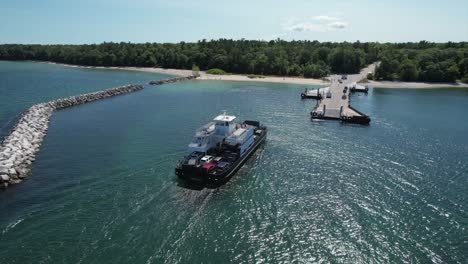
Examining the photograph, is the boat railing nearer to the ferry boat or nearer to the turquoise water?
the ferry boat

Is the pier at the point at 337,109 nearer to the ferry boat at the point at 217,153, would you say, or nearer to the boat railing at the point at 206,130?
the ferry boat at the point at 217,153

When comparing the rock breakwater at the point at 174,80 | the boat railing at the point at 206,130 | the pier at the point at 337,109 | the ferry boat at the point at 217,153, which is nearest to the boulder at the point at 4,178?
the ferry boat at the point at 217,153

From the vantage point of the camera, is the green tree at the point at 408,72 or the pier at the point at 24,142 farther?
the green tree at the point at 408,72

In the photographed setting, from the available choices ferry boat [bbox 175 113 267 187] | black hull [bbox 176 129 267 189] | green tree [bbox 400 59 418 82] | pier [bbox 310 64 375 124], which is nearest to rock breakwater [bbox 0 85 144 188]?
black hull [bbox 176 129 267 189]

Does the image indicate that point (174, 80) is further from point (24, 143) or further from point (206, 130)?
point (206, 130)

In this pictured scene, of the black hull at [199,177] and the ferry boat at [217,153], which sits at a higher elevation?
the ferry boat at [217,153]

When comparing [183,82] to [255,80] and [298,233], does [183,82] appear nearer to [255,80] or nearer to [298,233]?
[255,80]
